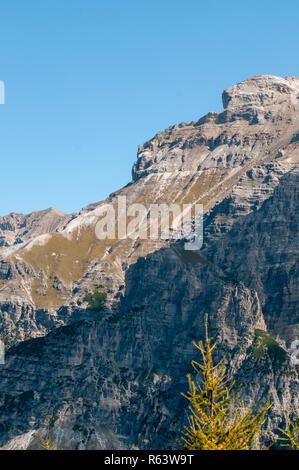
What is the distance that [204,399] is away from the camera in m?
61.5

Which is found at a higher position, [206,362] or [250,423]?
[206,362]
